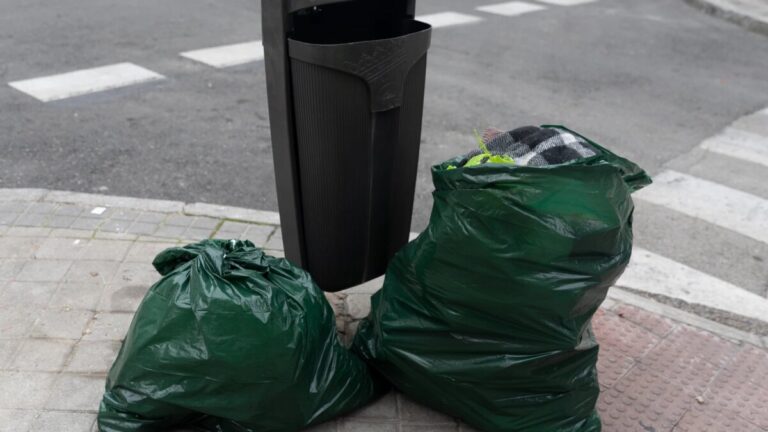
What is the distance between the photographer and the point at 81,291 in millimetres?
3080

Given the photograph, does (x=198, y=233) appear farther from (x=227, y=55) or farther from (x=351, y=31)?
(x=227, y=55)

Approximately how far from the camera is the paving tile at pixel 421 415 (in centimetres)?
253

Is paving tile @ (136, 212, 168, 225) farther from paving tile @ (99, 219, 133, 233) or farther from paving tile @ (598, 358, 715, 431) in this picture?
paving tile @ (598, 358, 715, 431)

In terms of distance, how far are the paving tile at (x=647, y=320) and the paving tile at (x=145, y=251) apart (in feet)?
7.27

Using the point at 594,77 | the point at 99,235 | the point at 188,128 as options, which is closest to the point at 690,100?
the point at 594,77

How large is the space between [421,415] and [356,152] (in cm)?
98

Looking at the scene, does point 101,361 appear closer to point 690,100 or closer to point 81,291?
point 81,291

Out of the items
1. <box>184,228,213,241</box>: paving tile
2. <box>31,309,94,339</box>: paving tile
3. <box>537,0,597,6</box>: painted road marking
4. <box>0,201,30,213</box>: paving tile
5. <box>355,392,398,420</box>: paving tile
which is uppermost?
<box>31,309,94,339</box>: paving tile

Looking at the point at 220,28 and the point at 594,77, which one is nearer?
the point at 594,77

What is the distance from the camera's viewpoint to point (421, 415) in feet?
8.36

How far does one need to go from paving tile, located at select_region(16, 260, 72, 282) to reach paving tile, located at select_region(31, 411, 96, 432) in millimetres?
898

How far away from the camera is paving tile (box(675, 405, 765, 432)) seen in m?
2.66

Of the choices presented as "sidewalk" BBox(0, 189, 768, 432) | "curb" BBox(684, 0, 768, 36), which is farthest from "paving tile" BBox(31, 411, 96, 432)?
"curb" BBox(684, 0, 768, 36)

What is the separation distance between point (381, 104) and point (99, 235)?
1.86 meters
